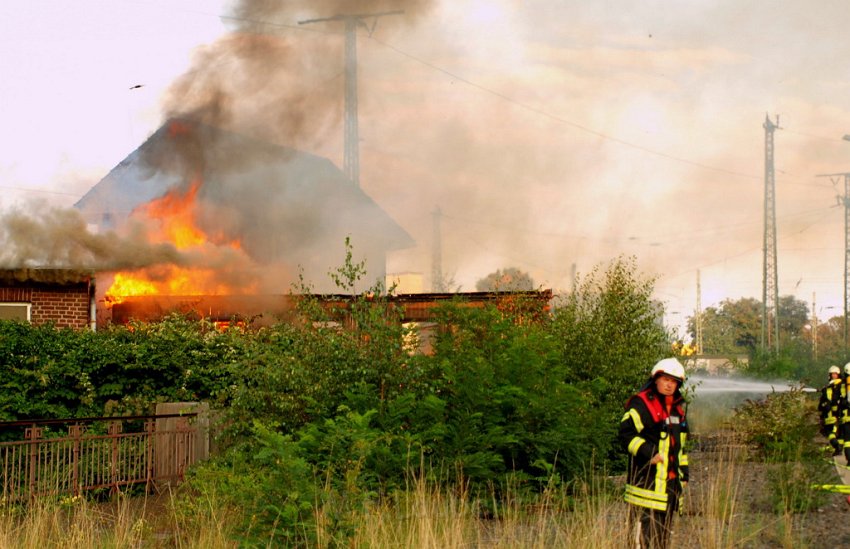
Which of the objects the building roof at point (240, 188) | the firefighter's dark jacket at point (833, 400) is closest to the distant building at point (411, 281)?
the building roof at point (240, 188)

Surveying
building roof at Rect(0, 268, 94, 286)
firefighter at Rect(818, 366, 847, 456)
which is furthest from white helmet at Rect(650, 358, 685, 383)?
building roof at Rect(0, 268, 94, 286)

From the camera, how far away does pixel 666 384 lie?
26.2ft

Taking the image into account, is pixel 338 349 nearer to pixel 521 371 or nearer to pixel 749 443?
pixel 521 371

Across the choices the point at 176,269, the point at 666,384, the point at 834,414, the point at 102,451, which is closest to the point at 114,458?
the point at 102,451

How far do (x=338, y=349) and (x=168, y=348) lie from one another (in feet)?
18.5

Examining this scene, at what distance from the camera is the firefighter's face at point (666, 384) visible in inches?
313

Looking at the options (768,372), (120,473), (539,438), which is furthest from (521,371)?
(768,372)

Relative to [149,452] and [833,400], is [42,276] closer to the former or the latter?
[149,452]

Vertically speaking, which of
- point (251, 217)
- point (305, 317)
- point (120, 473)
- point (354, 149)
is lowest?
point (120, 473)

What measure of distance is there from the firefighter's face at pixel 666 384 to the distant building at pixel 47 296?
16180 millimetres

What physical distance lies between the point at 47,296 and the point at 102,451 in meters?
7.54

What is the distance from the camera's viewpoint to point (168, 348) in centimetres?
1761

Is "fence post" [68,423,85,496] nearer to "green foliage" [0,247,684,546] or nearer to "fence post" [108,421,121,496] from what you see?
"fence post" [108,421,121,496]

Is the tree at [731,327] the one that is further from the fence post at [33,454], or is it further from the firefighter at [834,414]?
the fence post at [33,454]
